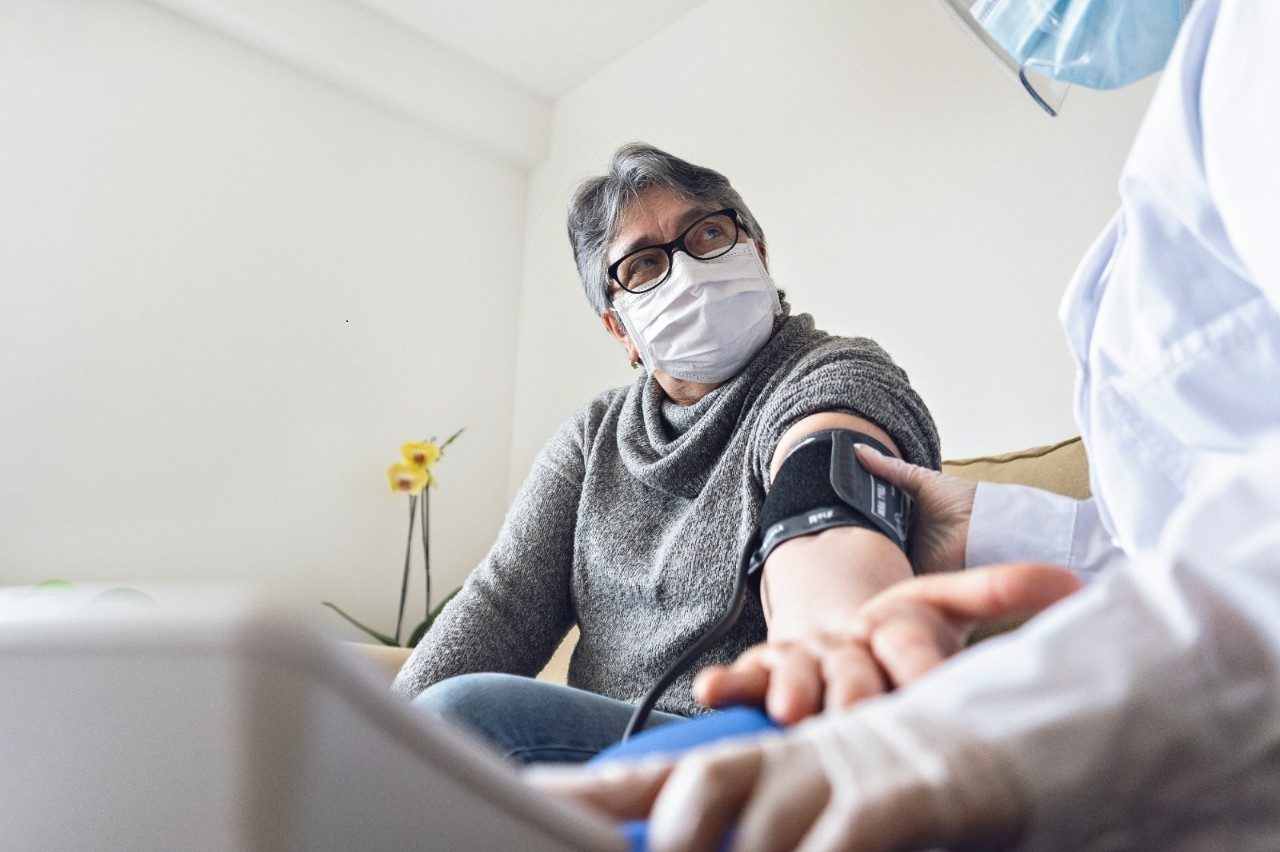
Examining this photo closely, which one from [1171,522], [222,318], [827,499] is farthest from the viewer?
[222,318]

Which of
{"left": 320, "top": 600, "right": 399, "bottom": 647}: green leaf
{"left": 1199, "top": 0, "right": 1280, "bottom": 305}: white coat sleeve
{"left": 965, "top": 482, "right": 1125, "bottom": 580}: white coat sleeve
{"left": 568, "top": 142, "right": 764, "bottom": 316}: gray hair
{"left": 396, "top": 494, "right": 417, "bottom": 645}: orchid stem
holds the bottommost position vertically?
{"left": 320, "top": 600, "right": 399, "bottom": 647}: green leaf

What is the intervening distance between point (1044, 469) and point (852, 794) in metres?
1.06

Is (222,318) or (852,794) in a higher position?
(222,318)

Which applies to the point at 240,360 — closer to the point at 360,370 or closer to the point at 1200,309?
the point at 360,370

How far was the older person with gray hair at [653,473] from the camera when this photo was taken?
32.5 inches

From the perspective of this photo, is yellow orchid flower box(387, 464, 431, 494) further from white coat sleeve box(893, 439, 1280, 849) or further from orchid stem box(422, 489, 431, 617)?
white coat sleeve box(893, 439, 1280, 849)

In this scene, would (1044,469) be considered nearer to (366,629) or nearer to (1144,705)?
(1144,705)

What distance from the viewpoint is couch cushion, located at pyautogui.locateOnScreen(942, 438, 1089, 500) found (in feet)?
3.77

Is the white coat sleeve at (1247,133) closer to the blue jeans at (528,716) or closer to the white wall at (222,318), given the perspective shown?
the blue jeans at (528,716)

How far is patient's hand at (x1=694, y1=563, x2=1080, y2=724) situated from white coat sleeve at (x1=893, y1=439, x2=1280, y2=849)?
69mm

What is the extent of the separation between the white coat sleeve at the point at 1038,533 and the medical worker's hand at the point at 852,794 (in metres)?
0.44

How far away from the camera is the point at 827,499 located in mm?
660

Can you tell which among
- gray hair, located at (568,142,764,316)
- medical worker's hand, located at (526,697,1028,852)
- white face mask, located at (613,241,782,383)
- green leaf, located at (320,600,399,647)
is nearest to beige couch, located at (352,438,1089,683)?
white face mask, located at (613,241,782,383)

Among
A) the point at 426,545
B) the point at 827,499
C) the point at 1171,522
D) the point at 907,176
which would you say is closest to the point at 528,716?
the point at 827,499
